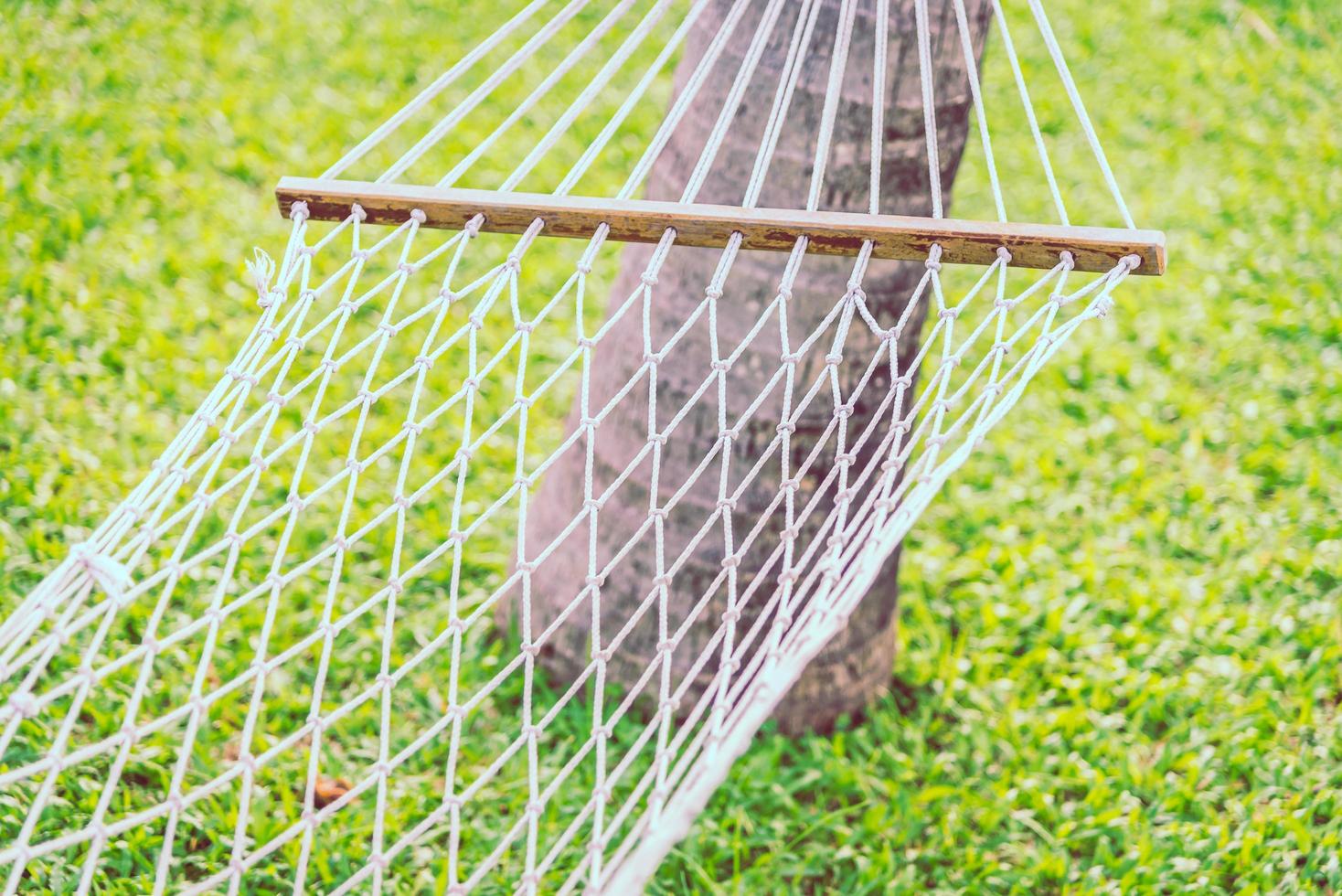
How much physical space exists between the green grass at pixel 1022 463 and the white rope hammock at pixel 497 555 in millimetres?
218

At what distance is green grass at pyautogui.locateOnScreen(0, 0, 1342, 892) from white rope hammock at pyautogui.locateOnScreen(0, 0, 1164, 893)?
0.22 metres

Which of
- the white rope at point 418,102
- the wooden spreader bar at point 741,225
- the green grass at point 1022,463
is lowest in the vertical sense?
the green grass at point 1022,463

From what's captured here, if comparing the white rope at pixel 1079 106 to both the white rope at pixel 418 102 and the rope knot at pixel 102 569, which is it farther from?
the rope knot at pixel 102 569

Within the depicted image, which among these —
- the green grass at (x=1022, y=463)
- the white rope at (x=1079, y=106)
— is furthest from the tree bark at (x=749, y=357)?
the green grass at (x=1022, y=463)

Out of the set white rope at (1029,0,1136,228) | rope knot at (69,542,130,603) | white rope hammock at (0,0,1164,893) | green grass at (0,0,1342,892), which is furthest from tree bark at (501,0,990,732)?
rope knot at (69,542,130,603)

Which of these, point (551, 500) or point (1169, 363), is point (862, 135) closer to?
point (551, 500)

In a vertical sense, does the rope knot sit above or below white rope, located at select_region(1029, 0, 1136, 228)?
below

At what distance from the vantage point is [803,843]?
1.83 meters

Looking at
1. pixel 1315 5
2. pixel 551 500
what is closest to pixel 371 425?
pixel 551 500

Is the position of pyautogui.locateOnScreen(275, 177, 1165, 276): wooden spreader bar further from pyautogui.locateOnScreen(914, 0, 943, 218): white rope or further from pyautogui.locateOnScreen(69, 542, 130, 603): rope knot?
pyautogui.locateOnScreen(69, 542, 130, 603): rope knot

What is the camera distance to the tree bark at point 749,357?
5.43 feet

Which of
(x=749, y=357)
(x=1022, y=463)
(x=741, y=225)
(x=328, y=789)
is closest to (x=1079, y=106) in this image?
(x=741, y=225)

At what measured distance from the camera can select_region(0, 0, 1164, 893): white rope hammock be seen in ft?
3.98

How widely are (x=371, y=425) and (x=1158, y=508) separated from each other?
162 cm
